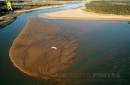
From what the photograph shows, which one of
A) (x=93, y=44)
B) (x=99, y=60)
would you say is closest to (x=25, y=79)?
(x=99, y=60)

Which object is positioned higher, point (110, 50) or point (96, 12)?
point (96, 12)

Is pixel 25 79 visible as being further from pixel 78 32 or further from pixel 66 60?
pixel 78 32

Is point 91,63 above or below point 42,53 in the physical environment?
below

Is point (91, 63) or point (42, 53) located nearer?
point (91, 63)

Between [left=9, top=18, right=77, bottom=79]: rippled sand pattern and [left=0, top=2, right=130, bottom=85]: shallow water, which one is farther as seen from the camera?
[left=9, top=18, right=77, bottom=79]: rippled sand pattern

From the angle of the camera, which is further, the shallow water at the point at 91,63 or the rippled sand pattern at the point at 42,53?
the rippled sand pattern at the point at 42,53

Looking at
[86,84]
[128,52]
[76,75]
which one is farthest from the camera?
[128,52]

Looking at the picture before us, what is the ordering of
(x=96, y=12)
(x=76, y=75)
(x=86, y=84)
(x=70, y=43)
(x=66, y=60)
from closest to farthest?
(x=86, y=84) < (x=76, y=75) < (x=66, y=60) < (x=70, y=43) < (x=96, y=12)

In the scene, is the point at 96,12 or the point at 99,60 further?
the point at 96,12
